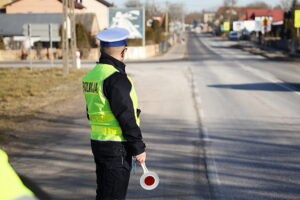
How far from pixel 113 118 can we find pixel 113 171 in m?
0.41

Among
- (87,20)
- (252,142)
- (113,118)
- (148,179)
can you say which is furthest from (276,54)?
(113,118)

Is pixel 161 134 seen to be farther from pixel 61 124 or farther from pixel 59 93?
pixel 59 93

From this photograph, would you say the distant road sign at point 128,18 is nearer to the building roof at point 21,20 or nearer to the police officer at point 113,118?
the building roof at point 21,20

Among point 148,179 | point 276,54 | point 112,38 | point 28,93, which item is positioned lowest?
point 28,93

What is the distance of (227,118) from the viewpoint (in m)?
11.8

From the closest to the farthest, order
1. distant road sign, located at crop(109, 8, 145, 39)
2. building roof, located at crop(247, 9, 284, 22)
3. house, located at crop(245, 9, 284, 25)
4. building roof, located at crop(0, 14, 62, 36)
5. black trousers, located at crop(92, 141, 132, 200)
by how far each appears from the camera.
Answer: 1. black trousers, located at crop(92, 141, 132, 200)
2. building roof, located at crop(0, 14, 62, 36)
3. distant road sign, located at crop(109, 8, 145, 39)
4. house, located at crop(245, 9, 284, 25)
5. building roof, located at crop(247, 9, 284, 22)

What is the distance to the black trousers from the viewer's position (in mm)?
3984

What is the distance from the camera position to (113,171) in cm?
398

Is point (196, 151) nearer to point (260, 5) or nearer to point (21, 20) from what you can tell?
point (21, 20)

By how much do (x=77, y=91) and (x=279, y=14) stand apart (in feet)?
429

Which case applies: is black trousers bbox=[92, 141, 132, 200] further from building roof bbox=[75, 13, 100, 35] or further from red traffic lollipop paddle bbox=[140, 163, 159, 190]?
building roof bbox=[75, 13, 100, 35]

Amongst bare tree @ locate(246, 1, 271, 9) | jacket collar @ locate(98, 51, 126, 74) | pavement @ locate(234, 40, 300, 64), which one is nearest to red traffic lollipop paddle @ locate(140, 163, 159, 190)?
jacket collar @ locate(98, 51, 126, 74)

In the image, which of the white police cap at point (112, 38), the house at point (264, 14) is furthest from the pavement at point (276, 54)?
the house at point (264, 14)

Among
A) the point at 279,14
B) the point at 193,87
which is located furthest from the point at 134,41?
the point at 279,14
